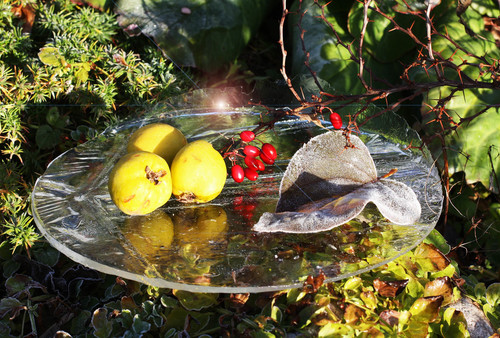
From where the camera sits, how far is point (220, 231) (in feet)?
5.62

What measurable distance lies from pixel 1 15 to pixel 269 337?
7.09ft

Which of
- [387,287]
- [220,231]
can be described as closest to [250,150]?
[220,231]

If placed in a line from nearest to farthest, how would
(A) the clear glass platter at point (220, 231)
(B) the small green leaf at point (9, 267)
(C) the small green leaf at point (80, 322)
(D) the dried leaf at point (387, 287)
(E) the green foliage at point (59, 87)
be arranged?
(A) the clear glass platter at point (220, 231) → (D) the dried leaf at point (387, 287) → (C) the small green leaf at point (80, 322) → (B) the small green leaf at point (9, 267) → (E) the green foliage at point (59, 87)

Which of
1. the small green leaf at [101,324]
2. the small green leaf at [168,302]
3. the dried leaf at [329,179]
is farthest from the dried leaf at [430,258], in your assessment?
the small green leaf at [101,324]

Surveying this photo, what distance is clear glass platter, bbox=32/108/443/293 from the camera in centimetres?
149

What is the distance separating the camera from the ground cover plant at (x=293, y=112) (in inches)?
62.1

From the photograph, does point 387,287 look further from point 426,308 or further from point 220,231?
point 220,231

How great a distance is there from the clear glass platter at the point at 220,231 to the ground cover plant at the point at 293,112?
0.11 metres

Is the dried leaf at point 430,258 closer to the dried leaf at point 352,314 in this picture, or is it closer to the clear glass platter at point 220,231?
the clear glass platter at point 220,231

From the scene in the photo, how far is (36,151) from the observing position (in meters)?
2.35

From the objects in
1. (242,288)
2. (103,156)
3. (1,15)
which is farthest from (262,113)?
(1,15)

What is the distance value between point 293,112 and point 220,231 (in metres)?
0.49

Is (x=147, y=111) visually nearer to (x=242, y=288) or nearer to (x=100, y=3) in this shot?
(x=100, y=3)

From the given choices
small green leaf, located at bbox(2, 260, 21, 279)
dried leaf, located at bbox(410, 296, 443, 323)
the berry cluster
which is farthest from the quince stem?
dried leaf, located at bbox(410, 296, 443, 323)
